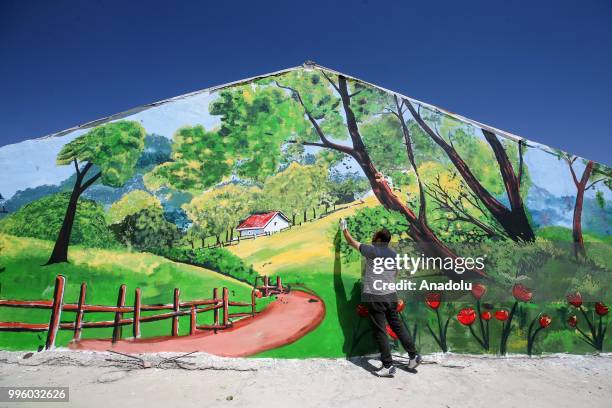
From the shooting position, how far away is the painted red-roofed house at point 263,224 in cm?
473

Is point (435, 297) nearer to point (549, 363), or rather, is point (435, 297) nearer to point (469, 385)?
point (469, 385)

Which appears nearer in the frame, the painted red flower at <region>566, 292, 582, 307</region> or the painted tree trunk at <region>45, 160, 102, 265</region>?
the painted tree trunk at <region>45, 160, 102, 265</region>

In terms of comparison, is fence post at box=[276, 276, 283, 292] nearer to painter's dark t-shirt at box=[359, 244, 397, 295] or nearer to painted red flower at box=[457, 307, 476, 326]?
painter's dark t-shirt at box=[359, 244, 397, 295]

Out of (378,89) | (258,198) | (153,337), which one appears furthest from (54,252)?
(378,89)

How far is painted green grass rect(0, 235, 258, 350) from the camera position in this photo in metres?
4.38

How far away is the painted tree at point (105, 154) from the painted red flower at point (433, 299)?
12.8ft

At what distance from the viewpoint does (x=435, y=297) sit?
15.2 feet

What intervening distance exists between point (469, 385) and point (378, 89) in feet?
11.8

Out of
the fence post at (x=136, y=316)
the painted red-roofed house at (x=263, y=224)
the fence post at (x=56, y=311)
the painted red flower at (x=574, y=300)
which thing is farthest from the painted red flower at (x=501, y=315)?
the fence post at (x=56, y=311)

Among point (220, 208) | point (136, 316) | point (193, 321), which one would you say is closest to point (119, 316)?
point (136, 316)

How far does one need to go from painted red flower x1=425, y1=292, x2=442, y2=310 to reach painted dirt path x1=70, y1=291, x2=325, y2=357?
1.26 meters

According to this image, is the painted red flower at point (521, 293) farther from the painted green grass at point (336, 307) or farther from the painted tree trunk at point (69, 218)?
the painted tree trunk at point (69, 218)

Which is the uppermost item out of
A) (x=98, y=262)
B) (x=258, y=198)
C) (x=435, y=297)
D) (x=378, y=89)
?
(x=378, y=89)

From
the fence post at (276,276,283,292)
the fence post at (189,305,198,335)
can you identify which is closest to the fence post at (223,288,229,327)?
the fence post at (189,305,198,335)
